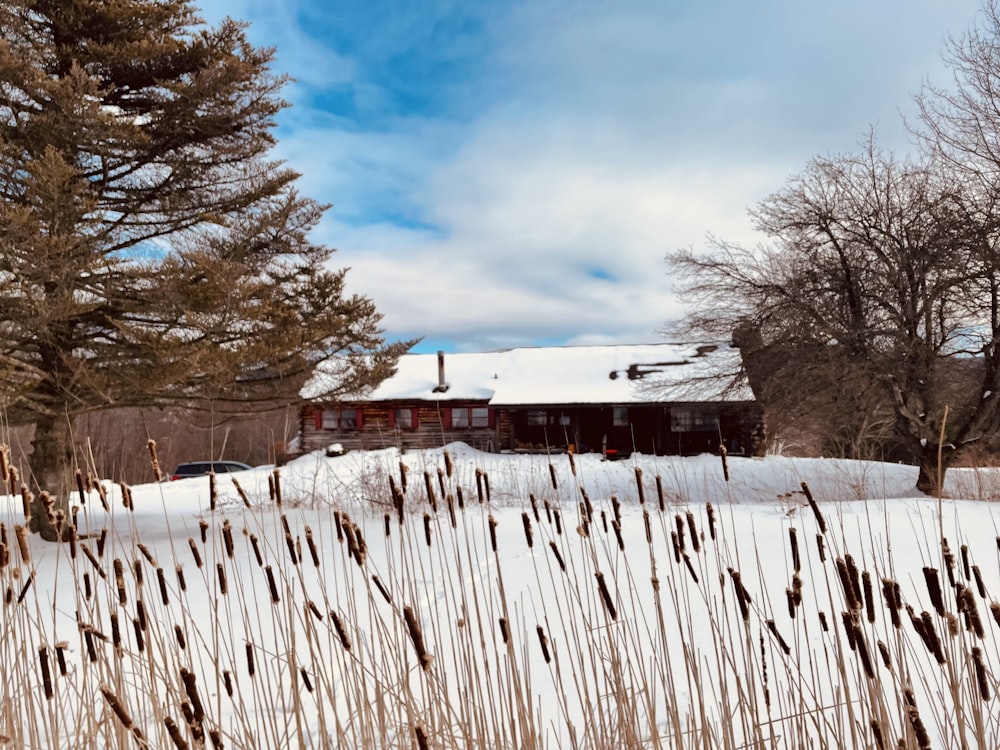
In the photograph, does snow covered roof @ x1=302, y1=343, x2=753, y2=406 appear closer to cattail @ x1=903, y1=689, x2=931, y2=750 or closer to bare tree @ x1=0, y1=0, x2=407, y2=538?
bare tree @ x1=0, y1=0, x2=407, y2=538

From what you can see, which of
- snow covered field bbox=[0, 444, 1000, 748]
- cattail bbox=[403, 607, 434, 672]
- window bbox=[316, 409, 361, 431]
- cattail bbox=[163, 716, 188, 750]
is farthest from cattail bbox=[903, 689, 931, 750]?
window bbox=[316, 409, 361, 431]

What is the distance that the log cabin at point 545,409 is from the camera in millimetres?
26062

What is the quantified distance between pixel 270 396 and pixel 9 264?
3410 millimetres

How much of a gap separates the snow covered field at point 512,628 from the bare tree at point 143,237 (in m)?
1.91

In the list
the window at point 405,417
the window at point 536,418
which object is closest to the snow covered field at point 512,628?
the window at point 536,418

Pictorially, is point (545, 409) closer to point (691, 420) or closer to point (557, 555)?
point (691, 420)

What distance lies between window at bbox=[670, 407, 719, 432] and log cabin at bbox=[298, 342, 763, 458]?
4cm

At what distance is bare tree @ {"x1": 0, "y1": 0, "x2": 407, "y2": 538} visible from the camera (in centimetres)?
759

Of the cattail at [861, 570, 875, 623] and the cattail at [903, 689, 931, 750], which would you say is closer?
the cattail at [903, 689, 931, 750]

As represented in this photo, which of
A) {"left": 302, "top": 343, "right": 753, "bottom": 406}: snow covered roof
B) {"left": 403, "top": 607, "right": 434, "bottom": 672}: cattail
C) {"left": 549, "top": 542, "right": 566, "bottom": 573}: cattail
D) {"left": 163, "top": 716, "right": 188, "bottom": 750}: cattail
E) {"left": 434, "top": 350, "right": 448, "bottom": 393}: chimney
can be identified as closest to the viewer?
{"left": 163, "top": 716, "right": 188, "bottom": 750}: cattail

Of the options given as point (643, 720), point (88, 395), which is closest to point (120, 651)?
point (643, 720)

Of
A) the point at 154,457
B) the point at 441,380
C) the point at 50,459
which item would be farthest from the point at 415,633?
the point at 441,380

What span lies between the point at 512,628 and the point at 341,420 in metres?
26.4

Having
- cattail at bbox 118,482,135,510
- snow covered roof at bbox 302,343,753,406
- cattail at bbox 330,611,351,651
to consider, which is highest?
snow covered roof at bbox 302,343,753,406
